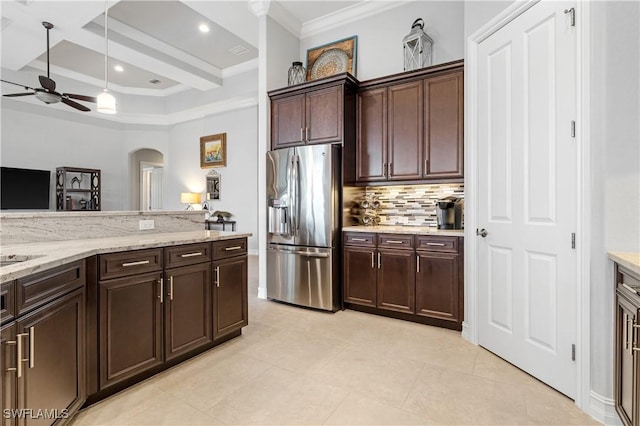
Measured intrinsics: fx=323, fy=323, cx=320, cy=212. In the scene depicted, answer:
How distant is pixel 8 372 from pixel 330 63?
4175mm

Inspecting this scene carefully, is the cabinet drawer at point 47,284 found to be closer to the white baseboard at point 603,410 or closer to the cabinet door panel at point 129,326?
the cabinet door panel at point 129,326

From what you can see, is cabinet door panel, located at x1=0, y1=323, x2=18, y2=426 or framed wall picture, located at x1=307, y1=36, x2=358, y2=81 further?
framed wall picture, located at x1=307, y1=36, x2=358, y2=81

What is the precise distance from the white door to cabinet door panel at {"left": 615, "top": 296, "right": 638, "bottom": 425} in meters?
0.27

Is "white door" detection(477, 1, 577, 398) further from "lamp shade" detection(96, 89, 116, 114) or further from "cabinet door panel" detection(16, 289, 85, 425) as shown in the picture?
"lamp shade" detection(96, 89, 116, 114)

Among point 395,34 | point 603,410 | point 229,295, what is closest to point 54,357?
point 229,295

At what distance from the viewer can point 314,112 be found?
3.71 m

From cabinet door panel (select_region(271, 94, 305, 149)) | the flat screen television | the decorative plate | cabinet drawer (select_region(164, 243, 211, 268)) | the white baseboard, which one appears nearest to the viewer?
the white baseboard

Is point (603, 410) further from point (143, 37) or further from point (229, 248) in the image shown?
point (143, 37)

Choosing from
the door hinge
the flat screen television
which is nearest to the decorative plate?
the door hinge

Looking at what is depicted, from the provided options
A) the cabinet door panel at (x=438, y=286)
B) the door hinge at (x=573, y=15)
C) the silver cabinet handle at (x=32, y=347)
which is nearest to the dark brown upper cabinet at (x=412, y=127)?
the cabinet door panel at (x=438, y=286)

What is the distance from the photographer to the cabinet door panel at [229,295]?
8.28 ft

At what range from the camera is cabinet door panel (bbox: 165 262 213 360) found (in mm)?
2186

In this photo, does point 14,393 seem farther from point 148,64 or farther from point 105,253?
point 148,64

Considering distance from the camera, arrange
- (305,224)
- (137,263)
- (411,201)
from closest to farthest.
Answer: (137,263) → (305,224) → (411,201)
